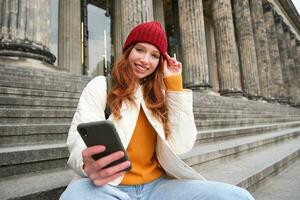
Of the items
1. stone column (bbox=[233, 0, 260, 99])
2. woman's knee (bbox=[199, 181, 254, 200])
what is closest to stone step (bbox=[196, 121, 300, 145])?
woman's knee (bbox=[199, 181, 254, 200])

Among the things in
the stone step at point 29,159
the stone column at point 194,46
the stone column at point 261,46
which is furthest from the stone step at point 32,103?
the stone column at point 261,46

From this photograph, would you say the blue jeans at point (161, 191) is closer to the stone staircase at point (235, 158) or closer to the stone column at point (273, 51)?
the stone staircase at point (235, 158)

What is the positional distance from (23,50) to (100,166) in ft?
16.2

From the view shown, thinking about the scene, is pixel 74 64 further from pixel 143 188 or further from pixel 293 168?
pixel 143 188

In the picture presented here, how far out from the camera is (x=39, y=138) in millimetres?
2709

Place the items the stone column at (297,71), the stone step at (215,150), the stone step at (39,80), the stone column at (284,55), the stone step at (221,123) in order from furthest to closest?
the stone column at (297,71), the stone column at (284,55), the stone step at (221,123), the stone step at (39,80), the stone step at (215,150)

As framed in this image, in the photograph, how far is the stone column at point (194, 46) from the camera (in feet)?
38.2

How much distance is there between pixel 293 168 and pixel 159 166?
3.92 metres

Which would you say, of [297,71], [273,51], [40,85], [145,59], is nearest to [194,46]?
[40,85]

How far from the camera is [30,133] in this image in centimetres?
263

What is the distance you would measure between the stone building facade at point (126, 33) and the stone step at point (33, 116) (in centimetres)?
237

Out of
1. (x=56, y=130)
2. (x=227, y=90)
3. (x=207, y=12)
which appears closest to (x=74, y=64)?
(x=227, y=90)

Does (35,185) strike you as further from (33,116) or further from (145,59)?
(33,116)

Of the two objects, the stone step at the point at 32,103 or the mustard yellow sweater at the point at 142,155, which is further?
the stone step at the point at 32,103
